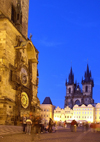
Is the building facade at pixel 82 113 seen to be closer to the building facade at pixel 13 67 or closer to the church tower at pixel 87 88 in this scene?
the church tower at pixel 87 88

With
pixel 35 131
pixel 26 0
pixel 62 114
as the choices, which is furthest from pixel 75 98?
pixel 35 131

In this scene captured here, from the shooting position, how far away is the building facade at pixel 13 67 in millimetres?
20406

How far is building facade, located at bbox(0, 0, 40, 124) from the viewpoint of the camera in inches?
803

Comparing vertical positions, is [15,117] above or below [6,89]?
below

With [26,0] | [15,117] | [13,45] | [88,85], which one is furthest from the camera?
[88,85]

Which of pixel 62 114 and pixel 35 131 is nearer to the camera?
pixel 35 131

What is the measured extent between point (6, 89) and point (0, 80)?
993mm

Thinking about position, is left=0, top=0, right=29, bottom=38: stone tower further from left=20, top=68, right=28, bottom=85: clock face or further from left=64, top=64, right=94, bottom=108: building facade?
left=64, top=64, right=94, bottom=108: building facade

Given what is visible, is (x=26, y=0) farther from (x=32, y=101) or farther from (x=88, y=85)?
(x=88, y=85)

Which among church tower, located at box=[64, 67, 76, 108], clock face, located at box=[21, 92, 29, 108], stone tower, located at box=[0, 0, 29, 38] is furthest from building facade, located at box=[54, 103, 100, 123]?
clock face, located at box=[21, 92, 29, 108]

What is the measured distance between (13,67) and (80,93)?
94680 mm

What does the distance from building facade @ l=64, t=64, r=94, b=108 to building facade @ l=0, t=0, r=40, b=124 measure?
279 ft

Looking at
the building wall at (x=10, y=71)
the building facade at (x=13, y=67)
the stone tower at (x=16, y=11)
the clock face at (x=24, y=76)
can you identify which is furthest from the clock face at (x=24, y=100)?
the stone tower at (x=16, y=11)

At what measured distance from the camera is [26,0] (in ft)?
101
